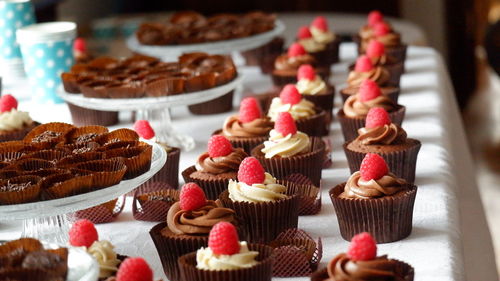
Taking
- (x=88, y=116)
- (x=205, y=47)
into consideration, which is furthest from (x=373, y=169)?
(x=205, y=47)

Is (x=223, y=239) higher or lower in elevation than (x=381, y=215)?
higher

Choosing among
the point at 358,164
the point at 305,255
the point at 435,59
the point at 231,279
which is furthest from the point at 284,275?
the point at 435,59

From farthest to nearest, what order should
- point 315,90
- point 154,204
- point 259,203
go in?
point 315,90 < point 154,204 < point 259,203

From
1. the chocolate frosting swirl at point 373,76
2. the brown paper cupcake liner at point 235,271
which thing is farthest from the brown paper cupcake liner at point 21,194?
the chocolate frosting swirl at point 373,76

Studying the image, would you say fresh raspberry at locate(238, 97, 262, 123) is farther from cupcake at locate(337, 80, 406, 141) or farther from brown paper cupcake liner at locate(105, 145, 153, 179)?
brown paper cupcake liner at locate(105, 145, 153, 179)

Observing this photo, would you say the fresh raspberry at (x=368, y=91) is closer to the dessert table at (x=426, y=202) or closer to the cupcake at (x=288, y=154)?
the dessert table at (x=426, y=202)

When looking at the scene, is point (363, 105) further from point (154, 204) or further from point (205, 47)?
point (205, 47)

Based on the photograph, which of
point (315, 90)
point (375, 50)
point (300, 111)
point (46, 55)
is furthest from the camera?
point (375, 50)
